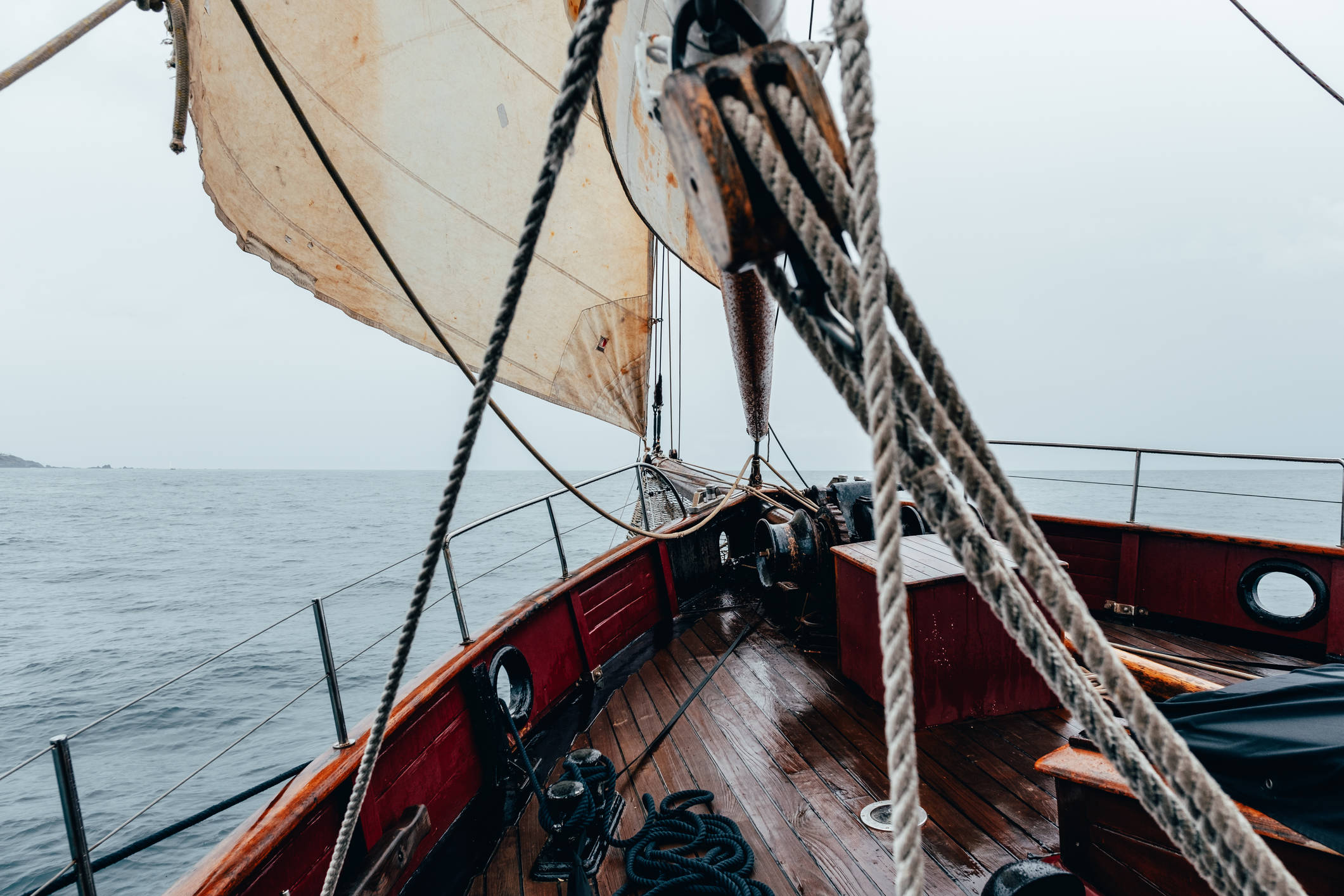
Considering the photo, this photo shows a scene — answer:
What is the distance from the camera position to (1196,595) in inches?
168

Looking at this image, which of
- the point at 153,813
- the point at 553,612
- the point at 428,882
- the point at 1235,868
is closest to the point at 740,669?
the point at 553,612

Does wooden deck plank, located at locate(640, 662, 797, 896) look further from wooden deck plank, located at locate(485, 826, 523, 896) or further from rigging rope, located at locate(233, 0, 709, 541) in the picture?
rigging rope, located at locate(233, 0, 709, 541)

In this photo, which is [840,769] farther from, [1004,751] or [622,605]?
[622,605]

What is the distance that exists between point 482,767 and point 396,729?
2.18 ft

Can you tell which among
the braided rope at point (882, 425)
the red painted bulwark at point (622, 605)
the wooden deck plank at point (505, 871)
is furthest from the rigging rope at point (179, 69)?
the red painted bulwark at point (622, 605)

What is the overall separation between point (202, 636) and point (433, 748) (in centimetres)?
1387

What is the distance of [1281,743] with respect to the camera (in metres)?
1.24

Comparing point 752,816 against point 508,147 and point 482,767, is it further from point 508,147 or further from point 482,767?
point 508,147

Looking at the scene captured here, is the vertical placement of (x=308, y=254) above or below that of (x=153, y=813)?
above

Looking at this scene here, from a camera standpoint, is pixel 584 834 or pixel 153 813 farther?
pixel 153 813

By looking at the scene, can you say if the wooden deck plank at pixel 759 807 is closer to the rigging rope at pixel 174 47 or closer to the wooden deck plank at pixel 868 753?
the wooden deck plank at pixel 868 753

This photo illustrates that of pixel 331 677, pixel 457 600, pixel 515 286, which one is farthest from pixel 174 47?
pixel 457 600

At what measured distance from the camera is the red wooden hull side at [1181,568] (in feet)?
12.5

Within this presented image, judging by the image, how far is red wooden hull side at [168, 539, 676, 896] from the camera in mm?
1711
